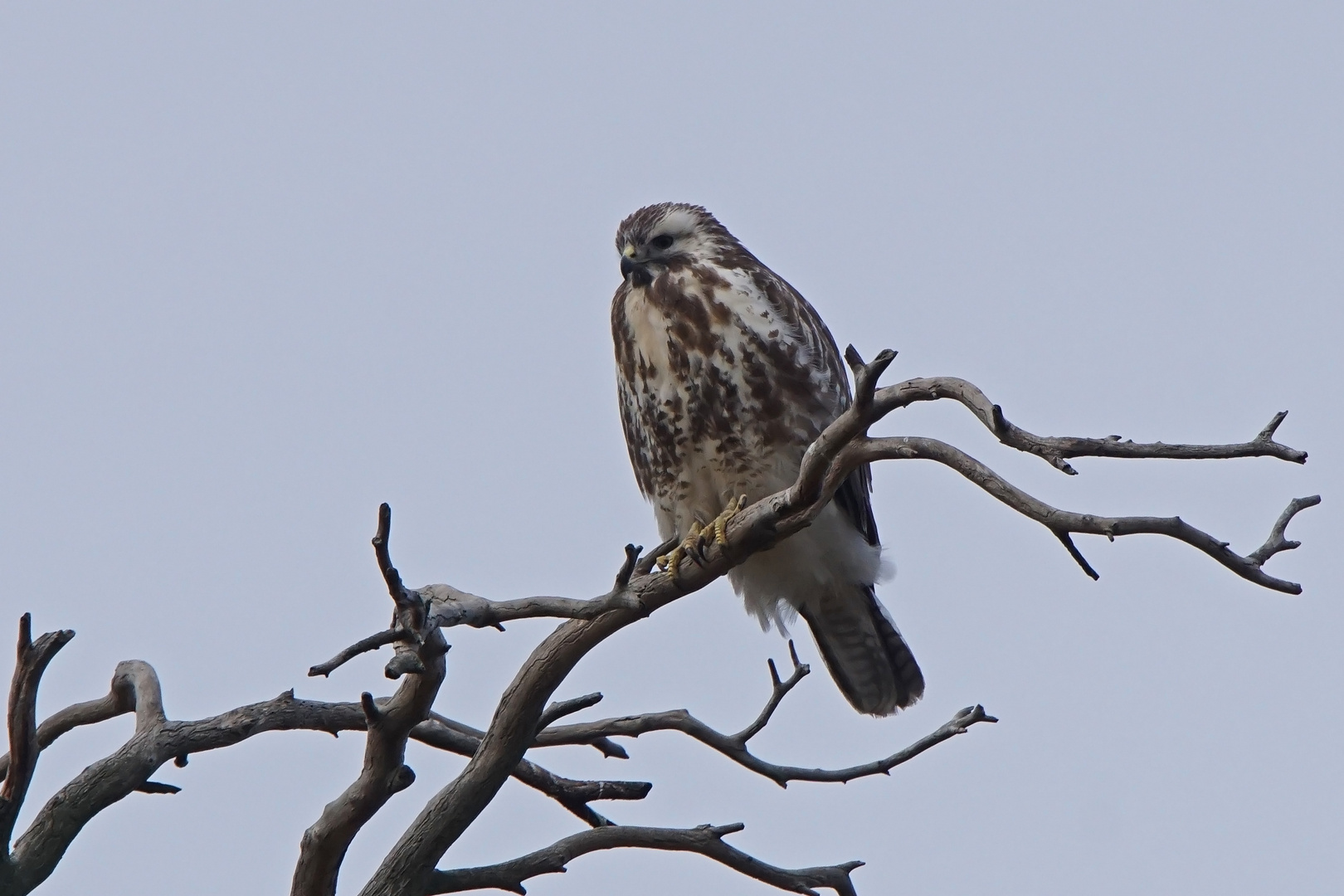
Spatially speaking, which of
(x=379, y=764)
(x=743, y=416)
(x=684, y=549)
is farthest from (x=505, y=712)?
(x=743, y=416)

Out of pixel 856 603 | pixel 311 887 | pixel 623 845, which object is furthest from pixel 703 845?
pixel 856 603

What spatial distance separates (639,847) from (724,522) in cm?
101

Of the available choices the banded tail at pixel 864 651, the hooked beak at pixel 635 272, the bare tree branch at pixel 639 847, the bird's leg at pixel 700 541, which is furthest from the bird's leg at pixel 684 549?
the hooked beak at pixel 635 272

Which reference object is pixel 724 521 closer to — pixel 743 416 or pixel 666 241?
pixel 743 416

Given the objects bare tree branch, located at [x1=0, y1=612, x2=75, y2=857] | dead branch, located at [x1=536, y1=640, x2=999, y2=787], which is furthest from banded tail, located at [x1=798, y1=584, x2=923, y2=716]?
bare tree branch, located at [x1=0, y1=612, x2=75, y2=857]

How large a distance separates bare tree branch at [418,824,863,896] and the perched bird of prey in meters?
0.83

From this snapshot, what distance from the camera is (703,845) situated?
171 inches

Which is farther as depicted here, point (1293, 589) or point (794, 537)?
point (794, 537)

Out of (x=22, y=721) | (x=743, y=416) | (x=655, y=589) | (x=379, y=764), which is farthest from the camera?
(x=743, y=416)

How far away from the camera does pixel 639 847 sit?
173 inches

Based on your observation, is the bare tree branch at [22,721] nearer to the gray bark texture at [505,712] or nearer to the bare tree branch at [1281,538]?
the gray bark texture at [505,712]

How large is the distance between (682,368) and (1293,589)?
8.33ft

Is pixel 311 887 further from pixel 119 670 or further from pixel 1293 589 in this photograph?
pixel 1293 589

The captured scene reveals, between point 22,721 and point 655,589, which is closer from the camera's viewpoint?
point 22,721
